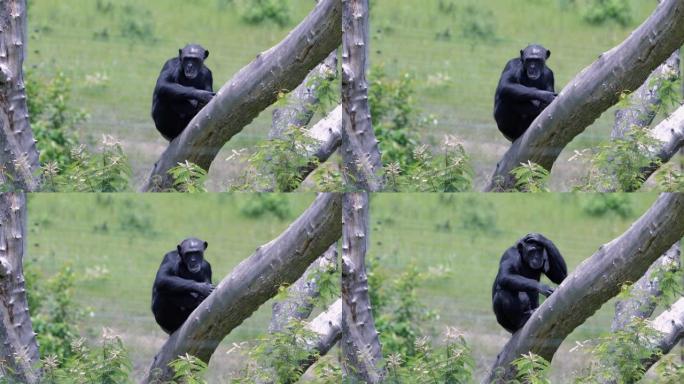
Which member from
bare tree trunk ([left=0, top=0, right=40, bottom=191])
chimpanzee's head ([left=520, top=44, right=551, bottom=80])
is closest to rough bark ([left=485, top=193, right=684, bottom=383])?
chimpanzee's head ([left=520, top=44, right=551, bottom=80])

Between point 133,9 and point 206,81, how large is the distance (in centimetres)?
71

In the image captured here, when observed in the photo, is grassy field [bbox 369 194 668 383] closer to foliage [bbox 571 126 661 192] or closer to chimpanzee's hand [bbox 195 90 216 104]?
foliage [bbox 571 126 661 192]

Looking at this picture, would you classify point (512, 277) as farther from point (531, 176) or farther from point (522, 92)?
point (522, 92)

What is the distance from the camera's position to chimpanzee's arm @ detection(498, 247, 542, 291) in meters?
9.09

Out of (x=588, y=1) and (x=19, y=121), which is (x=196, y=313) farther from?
(x=588, y=1)

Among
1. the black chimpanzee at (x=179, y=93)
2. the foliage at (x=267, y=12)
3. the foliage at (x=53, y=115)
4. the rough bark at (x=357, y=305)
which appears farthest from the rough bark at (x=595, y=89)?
the foliage at (x=53, y=115)

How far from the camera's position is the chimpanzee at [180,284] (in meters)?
9.13

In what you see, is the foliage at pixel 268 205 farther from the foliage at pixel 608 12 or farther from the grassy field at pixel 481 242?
the foliage at pixel 608 12

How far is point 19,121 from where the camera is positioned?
9.25 metres

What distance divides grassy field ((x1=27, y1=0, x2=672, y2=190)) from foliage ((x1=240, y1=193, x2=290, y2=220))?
737 millimetres

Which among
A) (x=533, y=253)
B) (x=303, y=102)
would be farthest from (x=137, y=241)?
(x=533, y=253)

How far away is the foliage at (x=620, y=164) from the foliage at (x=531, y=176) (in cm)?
27

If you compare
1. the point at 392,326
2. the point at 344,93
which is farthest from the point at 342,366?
the point at 344,93

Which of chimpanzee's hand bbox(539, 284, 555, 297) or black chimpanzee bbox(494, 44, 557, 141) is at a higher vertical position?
black chimpanzee bbox(494, 44, 557, 141)
